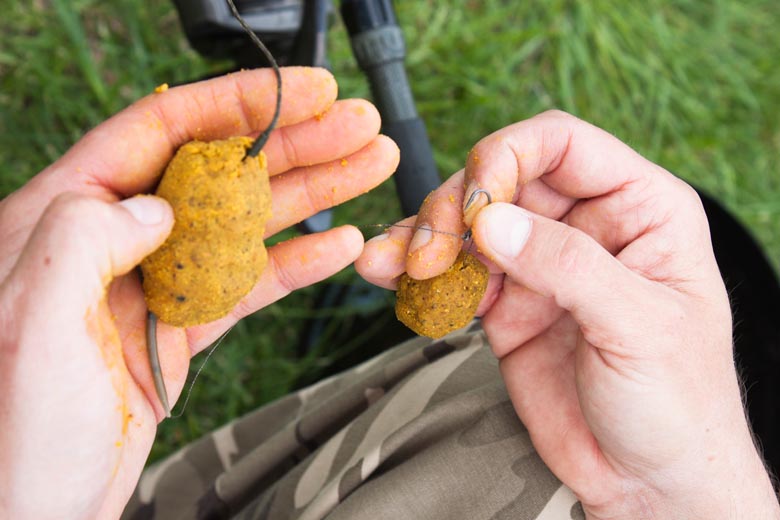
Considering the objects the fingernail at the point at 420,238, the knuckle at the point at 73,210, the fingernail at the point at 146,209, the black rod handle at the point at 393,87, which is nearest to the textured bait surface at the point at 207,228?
the fingernail at the point at 146,209

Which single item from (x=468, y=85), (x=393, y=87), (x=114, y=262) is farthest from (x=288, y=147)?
(x=468, y=85)

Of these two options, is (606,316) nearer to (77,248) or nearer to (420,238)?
(420,238)

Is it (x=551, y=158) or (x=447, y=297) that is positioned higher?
(x=551, y=158)

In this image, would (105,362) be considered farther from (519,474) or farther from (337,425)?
(519,474)

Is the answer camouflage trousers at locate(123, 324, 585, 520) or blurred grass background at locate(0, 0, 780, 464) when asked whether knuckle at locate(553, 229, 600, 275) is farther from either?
blurred grass background at locate(0, 0, 780, 464)

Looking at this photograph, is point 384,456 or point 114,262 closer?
point 114,262

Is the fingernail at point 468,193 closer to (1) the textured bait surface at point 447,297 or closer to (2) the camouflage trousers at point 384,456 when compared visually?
(1) the textured bait surface at point 447,297

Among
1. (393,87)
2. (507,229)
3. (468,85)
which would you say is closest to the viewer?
(507,229)
